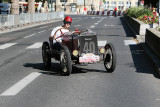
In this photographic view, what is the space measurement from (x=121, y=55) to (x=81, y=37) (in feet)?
16.4

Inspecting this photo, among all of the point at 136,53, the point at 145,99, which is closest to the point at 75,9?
the point at 136,53

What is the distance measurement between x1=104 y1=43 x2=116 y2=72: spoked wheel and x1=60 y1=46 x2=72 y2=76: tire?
3.95ft

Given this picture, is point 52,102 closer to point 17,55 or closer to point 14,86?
point 14,86

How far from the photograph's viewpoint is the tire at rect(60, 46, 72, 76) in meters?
9.56

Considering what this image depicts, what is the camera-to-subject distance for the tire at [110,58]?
10.0 m

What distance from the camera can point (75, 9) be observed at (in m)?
135

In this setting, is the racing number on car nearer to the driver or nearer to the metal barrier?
the driver

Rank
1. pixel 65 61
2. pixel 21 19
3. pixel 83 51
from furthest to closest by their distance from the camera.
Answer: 1. pixel 21 19
2. pixel 83 51
3. pixel 65 61

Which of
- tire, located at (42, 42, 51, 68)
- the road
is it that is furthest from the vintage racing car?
tire, located at (42, 42, 51, 68)

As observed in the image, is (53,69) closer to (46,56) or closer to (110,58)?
(46,56)

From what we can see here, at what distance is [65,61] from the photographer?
9773mm

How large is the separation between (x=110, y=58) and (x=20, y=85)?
8.91 ft

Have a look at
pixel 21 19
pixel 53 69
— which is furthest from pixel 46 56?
pixel 21 19

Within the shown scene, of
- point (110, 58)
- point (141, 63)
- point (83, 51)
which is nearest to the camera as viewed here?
point (83, 51)
